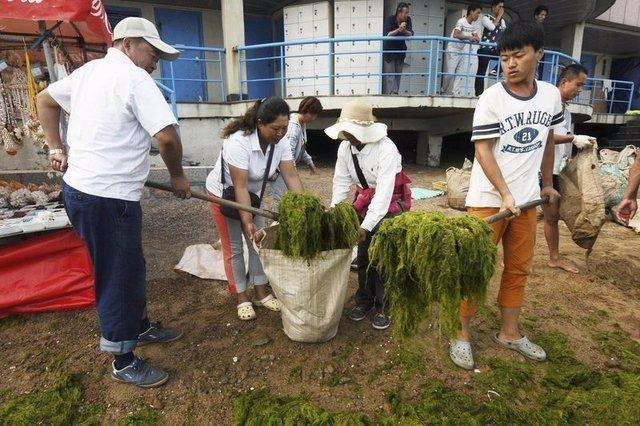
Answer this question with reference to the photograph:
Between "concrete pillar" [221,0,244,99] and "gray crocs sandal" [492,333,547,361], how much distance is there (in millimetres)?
7701

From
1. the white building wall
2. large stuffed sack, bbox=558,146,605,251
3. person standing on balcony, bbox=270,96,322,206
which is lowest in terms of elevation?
large stuffed sack, bbox=558,146,605,251

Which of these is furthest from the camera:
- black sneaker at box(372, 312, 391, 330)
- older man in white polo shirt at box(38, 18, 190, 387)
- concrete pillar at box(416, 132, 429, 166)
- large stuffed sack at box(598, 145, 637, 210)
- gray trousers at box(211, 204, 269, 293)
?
concrete pillar at box(416, 132, 429, 166)

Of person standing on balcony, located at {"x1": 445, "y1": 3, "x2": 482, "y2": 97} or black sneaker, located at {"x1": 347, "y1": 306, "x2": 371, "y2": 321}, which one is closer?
black sneaker, located at {"x1": 347, "y1": 306, "x2": 371, "y2": 321}

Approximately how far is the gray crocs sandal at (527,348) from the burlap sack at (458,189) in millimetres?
3633

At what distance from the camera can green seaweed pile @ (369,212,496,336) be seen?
73.8 inches

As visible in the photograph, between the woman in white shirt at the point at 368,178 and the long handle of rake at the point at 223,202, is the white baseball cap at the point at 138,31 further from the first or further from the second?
the woman in white shirt at the point at 368,178

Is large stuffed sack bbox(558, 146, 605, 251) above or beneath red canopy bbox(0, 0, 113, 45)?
beneath

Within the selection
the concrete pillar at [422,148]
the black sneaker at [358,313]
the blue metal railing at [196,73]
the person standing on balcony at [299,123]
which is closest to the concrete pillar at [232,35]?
the blue metal railing at [196,73]

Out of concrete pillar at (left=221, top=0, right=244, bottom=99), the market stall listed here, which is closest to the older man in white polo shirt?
the market stall

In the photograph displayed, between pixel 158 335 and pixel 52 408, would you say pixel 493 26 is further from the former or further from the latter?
pixel 52 408

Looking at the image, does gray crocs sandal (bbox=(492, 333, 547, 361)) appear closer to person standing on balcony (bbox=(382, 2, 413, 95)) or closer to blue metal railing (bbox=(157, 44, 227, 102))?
person standing on balcony (bbox=(382, 2, 413, 95))

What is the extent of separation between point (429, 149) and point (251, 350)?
27.8 feet

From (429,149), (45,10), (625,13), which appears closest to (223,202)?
(45,10)

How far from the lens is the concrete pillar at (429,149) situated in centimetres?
998
